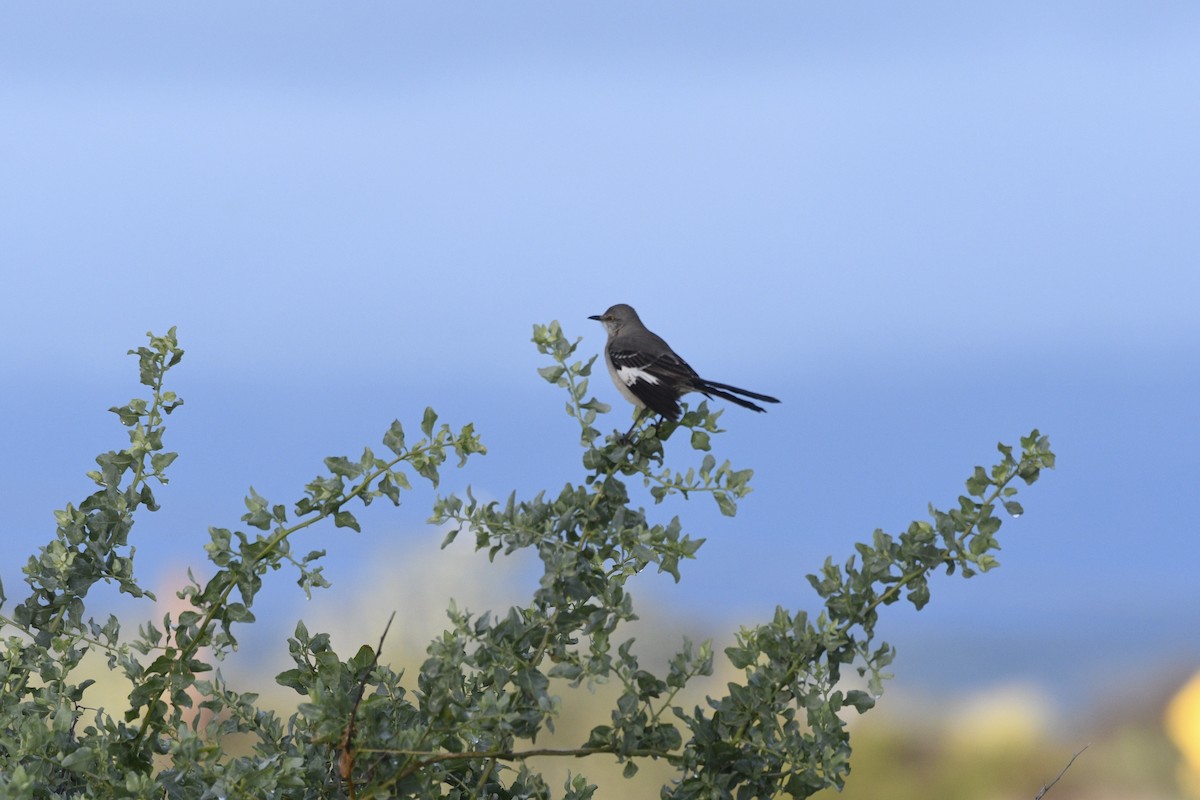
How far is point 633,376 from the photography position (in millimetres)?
6090

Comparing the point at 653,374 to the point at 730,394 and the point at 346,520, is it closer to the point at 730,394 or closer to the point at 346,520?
the point at 730,394

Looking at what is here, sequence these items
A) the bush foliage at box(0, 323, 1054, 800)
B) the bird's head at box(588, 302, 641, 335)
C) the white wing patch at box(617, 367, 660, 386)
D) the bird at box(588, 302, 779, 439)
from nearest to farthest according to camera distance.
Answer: the bush foliage at box(0, 323, 1054, 800) → the bird at box(588, 302, 779, 439) → the white wing patch at box(617, 367, 660, 386) → the bird's head at box(588, 302, 641, 335)

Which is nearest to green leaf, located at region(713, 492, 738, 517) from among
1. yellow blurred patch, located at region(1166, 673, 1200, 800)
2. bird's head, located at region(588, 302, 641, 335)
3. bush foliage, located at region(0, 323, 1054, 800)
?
bush foliage, located at region(0, 323, 1054, 800)

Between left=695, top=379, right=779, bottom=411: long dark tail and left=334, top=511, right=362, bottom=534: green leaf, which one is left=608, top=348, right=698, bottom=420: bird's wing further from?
left=334, top=511, right=362, bottom=534: green leaf

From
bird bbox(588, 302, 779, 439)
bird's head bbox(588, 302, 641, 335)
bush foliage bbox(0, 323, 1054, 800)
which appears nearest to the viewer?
bush foliage bbox(0, 323, 1054, 800)

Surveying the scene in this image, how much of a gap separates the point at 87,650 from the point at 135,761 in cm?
51

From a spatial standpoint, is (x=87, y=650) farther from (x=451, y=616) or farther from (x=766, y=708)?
(x=766, y=708)

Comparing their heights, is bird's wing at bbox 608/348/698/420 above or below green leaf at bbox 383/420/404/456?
above

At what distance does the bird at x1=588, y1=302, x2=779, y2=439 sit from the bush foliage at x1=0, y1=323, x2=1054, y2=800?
2.11 feet

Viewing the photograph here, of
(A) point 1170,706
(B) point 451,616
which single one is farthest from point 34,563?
(A) point 1170,706

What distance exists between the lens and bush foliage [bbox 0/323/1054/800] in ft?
10.9

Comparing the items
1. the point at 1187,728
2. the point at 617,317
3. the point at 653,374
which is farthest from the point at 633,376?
the point at 1187,728

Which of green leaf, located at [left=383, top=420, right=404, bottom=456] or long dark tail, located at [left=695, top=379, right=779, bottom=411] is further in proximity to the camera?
long dark tail, located at [left=695, top=379, right=779, bottom=411]

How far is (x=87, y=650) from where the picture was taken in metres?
4.03
